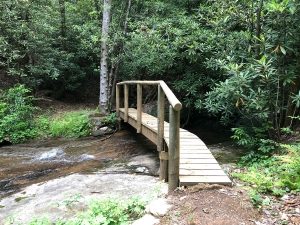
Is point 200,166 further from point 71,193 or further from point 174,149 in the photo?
point 71,193

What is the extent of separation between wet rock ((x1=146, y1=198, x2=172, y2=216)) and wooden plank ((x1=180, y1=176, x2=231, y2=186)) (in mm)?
399

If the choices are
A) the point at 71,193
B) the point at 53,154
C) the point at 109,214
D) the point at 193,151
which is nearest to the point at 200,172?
the point at 193,151

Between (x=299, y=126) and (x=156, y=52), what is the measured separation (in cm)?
521

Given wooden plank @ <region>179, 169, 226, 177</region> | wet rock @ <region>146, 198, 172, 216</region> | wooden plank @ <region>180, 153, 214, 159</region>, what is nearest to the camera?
wet rock @ <region>146, 198, 172, 216</region>

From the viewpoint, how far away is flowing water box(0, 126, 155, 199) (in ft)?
23.0

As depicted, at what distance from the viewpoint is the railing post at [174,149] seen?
13.9 feet

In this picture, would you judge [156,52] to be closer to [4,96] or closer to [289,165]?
[4,96]

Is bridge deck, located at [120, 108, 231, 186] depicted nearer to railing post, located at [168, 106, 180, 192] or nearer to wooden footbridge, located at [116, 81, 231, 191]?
wooden footbridge, located at [116, 81, 231, 191]

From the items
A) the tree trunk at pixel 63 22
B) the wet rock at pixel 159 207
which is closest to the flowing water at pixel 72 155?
the wet rock at pixel 159 207

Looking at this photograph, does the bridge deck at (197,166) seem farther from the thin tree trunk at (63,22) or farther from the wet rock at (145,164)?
the thin tree trunk at (63,22)

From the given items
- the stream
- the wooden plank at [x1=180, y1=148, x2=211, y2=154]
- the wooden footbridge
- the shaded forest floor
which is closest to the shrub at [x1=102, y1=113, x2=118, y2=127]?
the stream

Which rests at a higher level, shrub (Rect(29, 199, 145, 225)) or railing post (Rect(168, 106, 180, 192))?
railing post (Rect(168, 106, 180, 192))

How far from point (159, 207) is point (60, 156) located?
18.2 feet

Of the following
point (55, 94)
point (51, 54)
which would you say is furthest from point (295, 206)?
point (55, 94)
